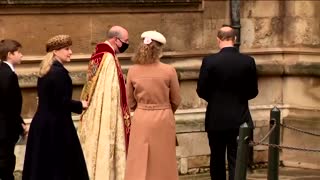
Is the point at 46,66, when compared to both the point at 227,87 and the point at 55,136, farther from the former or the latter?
the point at 227,87

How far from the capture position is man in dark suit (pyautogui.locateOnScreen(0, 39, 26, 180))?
791cm

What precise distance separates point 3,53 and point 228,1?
3315mm

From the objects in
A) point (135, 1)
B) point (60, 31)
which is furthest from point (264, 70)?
point (60, 31)

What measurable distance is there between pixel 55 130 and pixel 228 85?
1698 mm

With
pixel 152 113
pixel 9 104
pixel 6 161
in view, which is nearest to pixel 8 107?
pixel 9 104

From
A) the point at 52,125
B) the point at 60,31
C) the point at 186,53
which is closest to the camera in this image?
the point at 52,125

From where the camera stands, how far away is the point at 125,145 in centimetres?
809

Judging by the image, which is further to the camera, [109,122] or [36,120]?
[109,122]

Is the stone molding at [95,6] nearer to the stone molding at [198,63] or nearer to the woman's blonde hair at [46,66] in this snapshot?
the stone molding at [198,63]

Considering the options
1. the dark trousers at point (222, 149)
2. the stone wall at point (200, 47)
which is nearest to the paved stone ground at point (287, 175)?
the stone wall at point (200, 47)

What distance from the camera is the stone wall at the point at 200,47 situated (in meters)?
9.41

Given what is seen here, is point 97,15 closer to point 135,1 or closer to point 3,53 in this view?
point 135,1

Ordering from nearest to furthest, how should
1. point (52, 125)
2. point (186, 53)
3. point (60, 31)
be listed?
1. point (52, 125)
2. point (60, 31)
3. point (186, 53)

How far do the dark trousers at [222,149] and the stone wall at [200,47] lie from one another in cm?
172
